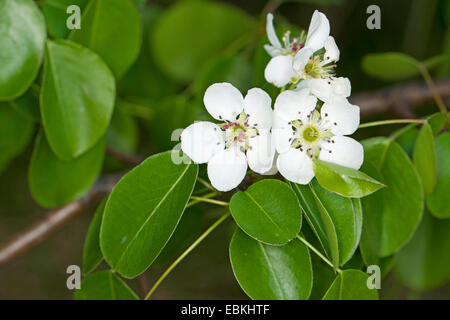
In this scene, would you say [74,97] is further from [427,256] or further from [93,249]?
[427,256]

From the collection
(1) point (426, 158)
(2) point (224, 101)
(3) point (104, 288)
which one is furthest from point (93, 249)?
(1) point (426, 158)

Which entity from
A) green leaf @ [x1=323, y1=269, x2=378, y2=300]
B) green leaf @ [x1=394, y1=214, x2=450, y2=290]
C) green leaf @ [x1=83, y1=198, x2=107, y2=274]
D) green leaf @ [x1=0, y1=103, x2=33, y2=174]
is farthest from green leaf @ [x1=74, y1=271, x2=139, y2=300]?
green leaf @ [x1=394, y1=214, x2=450, y2=290]

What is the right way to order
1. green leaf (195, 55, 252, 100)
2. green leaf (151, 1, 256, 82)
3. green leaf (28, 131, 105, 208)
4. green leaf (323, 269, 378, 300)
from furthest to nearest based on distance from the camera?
green leaf (151, 1, 256, 82), green leaf (195, 55, 252, 100), green leaf (28, 131, 105, 208), green leaf (323, 269, 378, 300)

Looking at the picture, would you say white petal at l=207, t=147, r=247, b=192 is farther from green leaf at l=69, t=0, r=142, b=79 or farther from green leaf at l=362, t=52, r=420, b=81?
green leaf at l=362, t=52, r=420, b=81

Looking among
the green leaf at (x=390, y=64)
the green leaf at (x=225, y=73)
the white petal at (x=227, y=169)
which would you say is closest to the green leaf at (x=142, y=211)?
the white petal at (x=227, y=169)

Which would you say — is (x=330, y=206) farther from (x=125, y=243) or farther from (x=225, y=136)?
(x=125, y=243)

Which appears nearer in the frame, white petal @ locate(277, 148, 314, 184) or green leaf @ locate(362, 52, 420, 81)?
white petal @ locate(277, 148, 314, 184)
